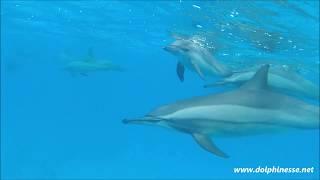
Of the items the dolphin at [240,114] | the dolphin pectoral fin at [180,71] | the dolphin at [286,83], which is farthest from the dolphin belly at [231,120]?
the dolphin pectoral fin at [180,71]

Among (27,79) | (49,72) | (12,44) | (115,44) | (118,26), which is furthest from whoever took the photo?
(27,79)

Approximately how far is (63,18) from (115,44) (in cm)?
683

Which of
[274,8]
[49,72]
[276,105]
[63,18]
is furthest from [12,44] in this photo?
[276,105]

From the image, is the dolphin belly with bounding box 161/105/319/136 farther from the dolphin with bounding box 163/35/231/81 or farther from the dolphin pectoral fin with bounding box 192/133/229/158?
the dolphin with bounding box 163/35/231/81

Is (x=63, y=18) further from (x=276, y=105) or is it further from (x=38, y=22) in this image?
(x=276, y=105)

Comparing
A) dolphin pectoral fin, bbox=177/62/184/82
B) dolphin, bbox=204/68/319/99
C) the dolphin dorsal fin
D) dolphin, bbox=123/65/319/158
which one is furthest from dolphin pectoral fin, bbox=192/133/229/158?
dolphin pectoral fin, bbox=177/62/184/82

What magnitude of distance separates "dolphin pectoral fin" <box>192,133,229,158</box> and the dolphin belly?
10 centimetres

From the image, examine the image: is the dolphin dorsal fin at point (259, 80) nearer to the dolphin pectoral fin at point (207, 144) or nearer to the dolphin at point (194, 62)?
the dolphin pectoral fin at point (207, 144)

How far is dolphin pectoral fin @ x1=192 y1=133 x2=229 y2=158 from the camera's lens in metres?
7.36

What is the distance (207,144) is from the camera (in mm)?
7465

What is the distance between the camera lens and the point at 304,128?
780cm

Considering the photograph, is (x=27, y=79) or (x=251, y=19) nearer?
(x=251, y=19)

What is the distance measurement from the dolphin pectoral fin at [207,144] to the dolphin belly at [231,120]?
3.8 inches

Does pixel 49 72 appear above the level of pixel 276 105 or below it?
below
